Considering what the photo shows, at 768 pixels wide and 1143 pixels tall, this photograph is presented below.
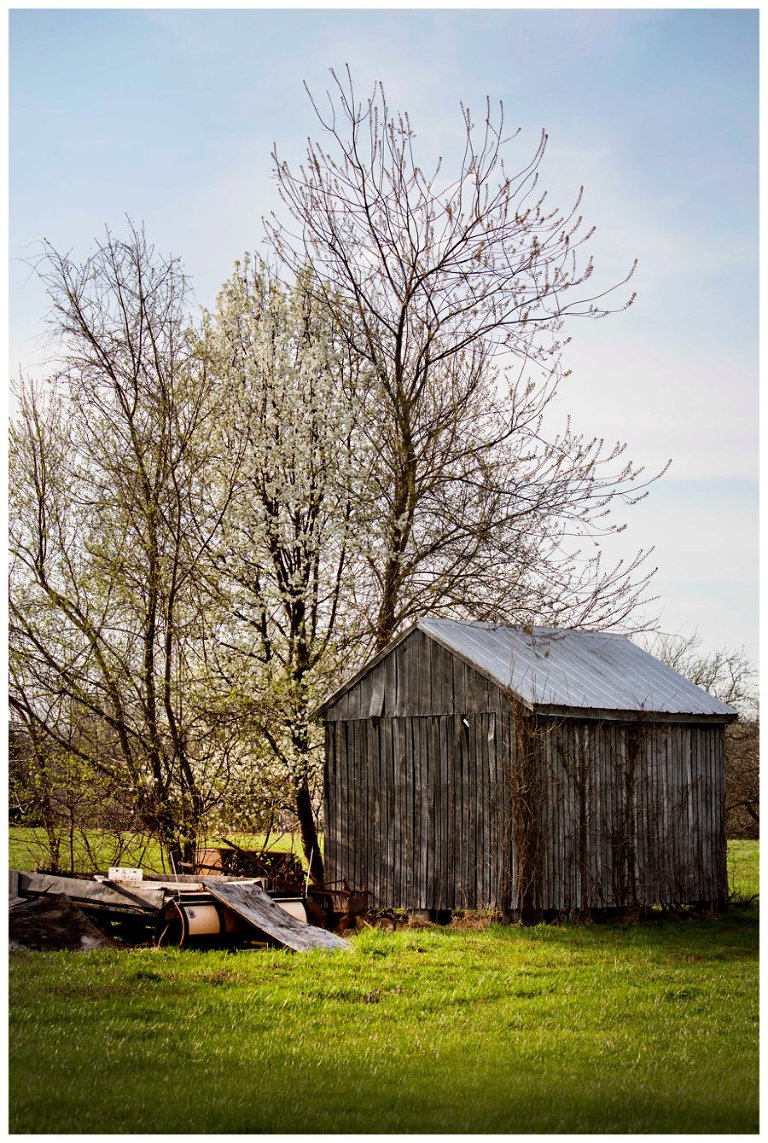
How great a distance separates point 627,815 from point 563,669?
222cm

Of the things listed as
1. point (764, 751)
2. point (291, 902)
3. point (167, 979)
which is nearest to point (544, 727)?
point (291, 902)

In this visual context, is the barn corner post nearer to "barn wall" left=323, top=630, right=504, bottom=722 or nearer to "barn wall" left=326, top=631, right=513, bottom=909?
"barn wall" left=326, top=631, right=513, bottom=909

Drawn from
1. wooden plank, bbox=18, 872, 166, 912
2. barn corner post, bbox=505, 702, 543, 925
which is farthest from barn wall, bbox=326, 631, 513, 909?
wooden plank, bbox=18, 872, 166, 912

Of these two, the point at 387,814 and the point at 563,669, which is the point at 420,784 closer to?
the point at 387,814

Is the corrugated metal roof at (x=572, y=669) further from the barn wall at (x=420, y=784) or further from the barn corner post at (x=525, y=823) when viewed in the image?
the barn corner post at (x=525, y=823)

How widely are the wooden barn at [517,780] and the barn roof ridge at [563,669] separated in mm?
35

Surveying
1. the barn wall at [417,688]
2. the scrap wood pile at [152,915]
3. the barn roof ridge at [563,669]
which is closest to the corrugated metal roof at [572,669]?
the barn roof ridge at [563,669]

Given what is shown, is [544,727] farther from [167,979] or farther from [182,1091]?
[182,1091]

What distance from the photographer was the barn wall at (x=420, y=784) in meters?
15.4

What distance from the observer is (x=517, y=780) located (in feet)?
49.4

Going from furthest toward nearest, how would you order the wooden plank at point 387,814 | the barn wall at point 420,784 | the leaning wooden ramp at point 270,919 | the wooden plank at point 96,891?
the wooden plank at point 387,814 → the barn wall at point 420,784 → the wooden plank at point 96,891 → the leaning wooden ramp at point 270,919

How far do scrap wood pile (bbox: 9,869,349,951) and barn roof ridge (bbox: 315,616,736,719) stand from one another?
407 centimetres

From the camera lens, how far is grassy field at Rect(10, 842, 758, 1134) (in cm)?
693

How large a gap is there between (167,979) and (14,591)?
8394mm
